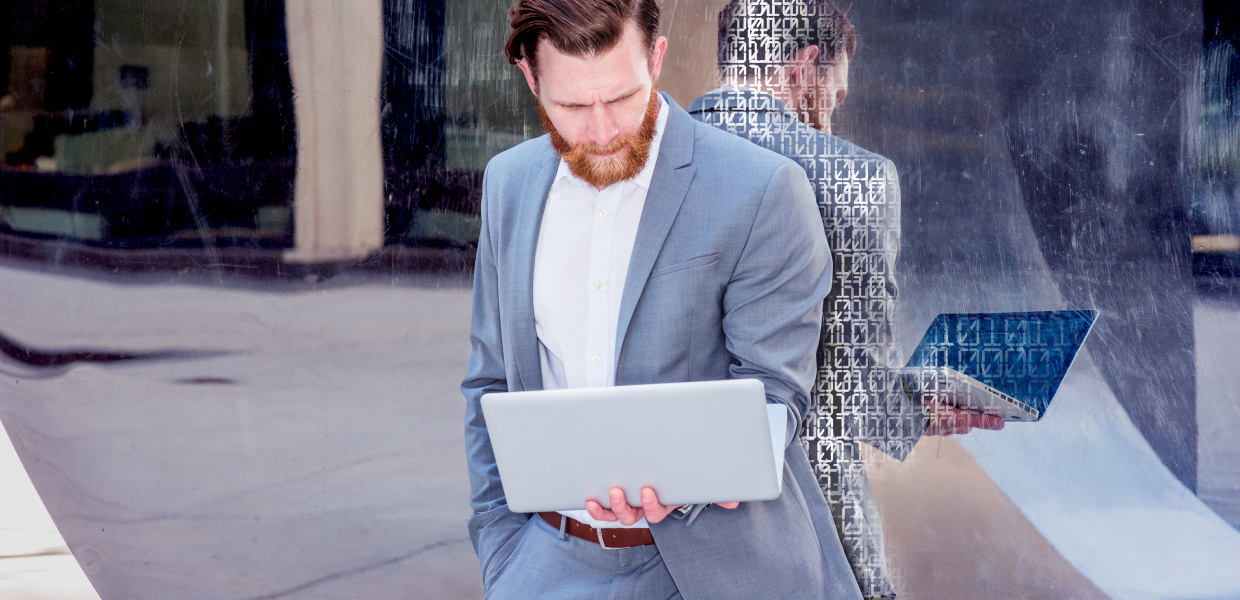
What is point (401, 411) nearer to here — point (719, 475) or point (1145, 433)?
point (719, 475)

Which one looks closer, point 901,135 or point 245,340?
point 901,135

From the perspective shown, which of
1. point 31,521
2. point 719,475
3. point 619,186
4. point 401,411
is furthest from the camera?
point 31,521

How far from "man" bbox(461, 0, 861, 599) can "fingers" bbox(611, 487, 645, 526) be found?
45 millimetres

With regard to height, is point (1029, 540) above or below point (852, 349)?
below

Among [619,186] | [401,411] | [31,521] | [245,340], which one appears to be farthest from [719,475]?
[31,521]

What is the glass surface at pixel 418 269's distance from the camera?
2.33m

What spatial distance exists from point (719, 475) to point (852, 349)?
50.5 inches

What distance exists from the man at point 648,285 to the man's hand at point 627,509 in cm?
4

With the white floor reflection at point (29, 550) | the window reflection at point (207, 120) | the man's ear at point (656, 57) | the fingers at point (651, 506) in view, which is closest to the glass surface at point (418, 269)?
the window reflection at point (207, 120)

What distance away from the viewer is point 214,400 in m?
2.67

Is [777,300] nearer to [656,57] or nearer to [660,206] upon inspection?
[660,206]

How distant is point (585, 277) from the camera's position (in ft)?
4.87

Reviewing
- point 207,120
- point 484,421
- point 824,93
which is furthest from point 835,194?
point 207,120

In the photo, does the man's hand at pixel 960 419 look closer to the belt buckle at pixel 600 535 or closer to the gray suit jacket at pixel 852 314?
the gray suit jacket at pixel 852 314
